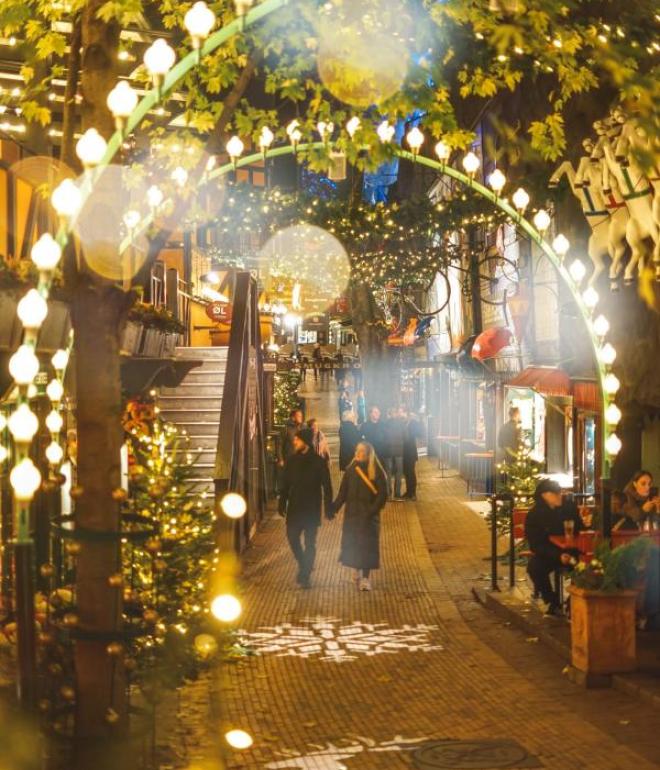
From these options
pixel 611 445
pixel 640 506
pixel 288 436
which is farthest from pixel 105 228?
pixel 288 436

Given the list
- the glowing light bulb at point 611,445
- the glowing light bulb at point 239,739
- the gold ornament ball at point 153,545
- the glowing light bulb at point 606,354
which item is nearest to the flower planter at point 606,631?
the glowing light bulb at point 611,445

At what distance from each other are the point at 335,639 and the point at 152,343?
6.98 meters

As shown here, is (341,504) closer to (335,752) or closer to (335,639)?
(335,639)

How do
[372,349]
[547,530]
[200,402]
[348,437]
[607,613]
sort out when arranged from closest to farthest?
[607,613], [547,530], [200,402], [348,437], [372,349]

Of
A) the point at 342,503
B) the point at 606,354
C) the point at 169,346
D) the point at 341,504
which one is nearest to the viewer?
the point at 606,354

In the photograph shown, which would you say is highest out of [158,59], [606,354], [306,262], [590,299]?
[306,262]

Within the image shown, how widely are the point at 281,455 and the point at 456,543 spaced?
6762mm

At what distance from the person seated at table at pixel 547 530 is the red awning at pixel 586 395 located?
4.76 metres

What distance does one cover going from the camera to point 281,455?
84.0ft

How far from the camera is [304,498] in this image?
1576cm

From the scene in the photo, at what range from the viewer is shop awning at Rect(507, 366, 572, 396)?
61.9 ft

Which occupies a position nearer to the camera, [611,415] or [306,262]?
[611,415]

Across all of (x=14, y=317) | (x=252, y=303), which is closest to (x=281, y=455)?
(x=252, y=303)

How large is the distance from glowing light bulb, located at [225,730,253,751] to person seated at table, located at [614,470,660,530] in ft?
17.1
